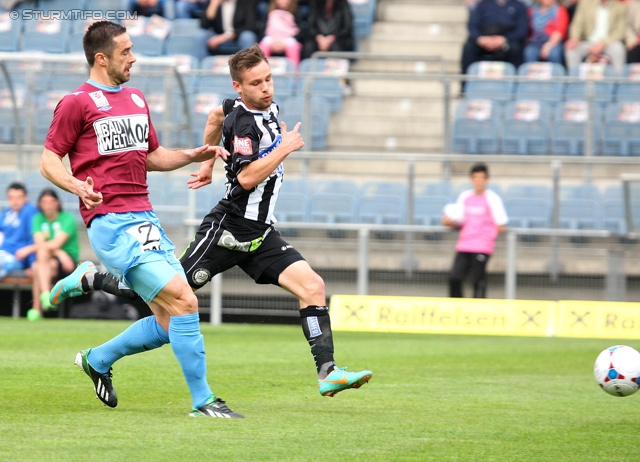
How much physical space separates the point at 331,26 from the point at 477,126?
11.6 feet

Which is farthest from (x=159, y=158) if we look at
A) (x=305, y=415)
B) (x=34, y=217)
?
(x=34, y=217)

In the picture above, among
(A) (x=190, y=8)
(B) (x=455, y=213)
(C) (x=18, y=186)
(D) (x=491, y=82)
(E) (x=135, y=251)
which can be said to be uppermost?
(A) (x=190, y=8)

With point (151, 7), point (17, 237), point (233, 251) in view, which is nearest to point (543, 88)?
point (151, 7)

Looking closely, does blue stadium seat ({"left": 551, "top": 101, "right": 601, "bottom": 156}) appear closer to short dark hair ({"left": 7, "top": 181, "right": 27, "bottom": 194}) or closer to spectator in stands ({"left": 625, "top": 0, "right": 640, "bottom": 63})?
spectator in stands ({"left": 625, "top": 0, "right": 640, "bottom": 63})

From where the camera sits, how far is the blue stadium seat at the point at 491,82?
1655cm

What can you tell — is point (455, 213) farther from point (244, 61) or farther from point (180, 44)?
point (244, 61)

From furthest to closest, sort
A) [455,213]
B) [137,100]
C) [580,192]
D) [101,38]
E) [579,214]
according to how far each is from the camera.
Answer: [580,192] < [579,214] < [455,213] < [137,100] < [101,38]

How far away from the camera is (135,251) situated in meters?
6.17

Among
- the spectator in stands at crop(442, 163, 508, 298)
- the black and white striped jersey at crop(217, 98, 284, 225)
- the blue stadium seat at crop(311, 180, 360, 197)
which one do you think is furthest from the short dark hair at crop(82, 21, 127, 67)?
the blue stadium seat at crop(311, 180, 360, 197)

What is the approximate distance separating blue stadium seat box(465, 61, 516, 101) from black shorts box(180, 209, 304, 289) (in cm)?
953

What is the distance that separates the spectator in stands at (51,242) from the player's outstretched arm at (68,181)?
8.74 metres

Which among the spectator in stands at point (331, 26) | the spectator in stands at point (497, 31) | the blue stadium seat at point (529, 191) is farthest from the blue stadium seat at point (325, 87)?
the blue stadium seat at point (529, 191)

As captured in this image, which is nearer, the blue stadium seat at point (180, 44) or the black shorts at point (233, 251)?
the black shorts at point (233, 251)

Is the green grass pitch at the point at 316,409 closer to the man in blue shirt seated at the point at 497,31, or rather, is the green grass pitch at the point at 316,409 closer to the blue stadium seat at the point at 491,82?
the blue stadium seat at the point at 491,82
